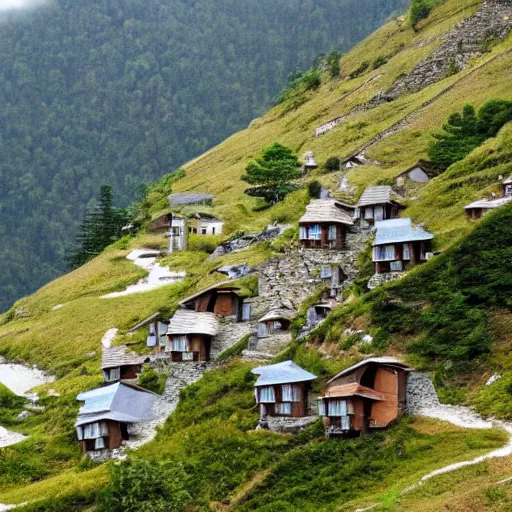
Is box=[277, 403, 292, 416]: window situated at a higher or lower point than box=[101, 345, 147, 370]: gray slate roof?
lower

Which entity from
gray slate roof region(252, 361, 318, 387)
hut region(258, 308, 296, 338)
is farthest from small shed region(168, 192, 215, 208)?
gray slate roof region(252, 361, 318, 387)

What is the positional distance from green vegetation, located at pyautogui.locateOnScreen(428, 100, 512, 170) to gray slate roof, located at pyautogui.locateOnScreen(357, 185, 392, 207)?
1012cm

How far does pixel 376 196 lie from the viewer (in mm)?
75875

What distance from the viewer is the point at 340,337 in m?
56.4

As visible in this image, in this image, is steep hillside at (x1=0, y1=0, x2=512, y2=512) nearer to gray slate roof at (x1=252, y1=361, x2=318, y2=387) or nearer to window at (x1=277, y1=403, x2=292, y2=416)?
gray slate roof at (x1=252, y1=361, x2=318, y2=387)

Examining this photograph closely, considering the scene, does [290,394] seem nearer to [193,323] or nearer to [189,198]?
[193,323]

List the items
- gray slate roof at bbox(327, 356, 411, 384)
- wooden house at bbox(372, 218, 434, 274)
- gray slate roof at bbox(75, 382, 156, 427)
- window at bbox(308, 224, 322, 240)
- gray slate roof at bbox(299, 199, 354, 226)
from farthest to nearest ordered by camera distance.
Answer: window at bbox(308, 224, 322, 240), gray slate roof at bbox(299, 199, 354, 226), wooden house at bbox(372, 218, 434, 274), gray slate roof at bbox(75, 382, 156, 427), gray slate roof at bbox(327, 356, 411, 384)

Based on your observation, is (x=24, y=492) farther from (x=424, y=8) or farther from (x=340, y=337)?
(x=424, y=8)

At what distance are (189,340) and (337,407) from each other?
60.8 ft

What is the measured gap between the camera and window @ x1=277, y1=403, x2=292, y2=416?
5262cm

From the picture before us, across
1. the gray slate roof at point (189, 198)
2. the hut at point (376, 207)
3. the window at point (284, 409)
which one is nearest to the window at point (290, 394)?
the window at point (284, 409)

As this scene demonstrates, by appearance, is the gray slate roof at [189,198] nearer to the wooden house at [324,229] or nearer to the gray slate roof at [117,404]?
the wooden house at [324,229]

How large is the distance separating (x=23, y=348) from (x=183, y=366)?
27.3 metres

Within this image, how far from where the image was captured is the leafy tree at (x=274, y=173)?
102 m
